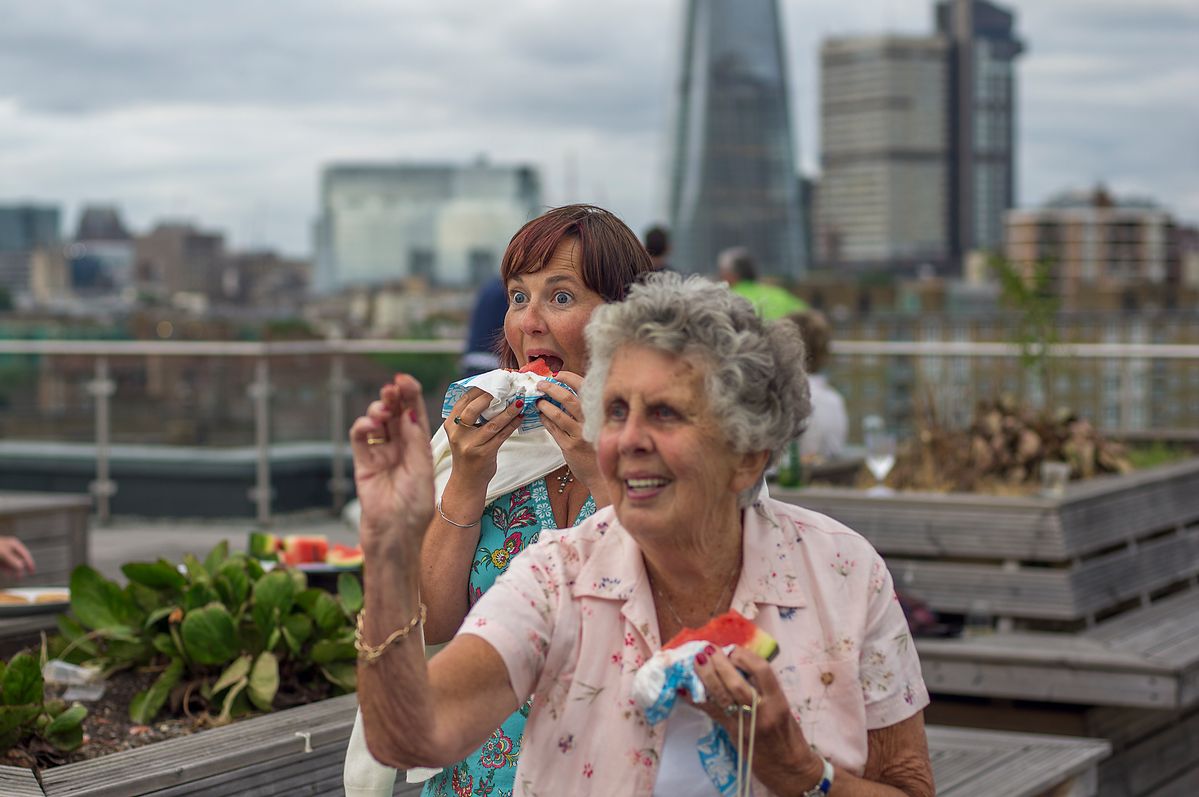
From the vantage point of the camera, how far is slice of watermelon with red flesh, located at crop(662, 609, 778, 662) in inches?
64.6

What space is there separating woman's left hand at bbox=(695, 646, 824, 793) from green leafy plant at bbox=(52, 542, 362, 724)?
1.56 meters

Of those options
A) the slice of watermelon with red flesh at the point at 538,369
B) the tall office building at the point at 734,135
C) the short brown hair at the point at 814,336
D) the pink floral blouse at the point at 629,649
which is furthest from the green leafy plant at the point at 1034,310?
the tall office building at the point at 734,135

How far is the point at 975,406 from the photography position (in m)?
6.28

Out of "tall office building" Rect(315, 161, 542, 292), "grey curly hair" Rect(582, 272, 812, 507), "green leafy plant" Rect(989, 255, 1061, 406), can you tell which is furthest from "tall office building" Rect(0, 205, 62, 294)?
"grey curly hair" Rect(582, 272, 812, 507)

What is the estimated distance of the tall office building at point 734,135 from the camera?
351ft

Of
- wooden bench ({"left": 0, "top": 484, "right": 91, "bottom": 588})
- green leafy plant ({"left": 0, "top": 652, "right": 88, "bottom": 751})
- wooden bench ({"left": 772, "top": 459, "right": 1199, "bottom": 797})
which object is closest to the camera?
green leafy plant ({"left": 0, "top": 652, "right": 88, "bottom": 751})

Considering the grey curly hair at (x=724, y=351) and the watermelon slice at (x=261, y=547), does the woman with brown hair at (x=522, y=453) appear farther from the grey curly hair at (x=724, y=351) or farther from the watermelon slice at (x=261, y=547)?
the watermelon slice at (x=261, y=547)

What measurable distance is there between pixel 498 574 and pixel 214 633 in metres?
1.08

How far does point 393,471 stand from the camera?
158 centimetres

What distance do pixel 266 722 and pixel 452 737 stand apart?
113 cm

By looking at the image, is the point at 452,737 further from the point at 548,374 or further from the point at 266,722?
the point at 266,722

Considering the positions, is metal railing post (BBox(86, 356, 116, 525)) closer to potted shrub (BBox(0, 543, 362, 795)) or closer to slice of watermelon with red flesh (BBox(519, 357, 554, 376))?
potted shrub (BBox(0, 543, 362, 795))

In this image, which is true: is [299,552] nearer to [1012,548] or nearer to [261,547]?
[261,547]

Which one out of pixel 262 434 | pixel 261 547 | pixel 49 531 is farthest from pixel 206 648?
pixel 262 434
